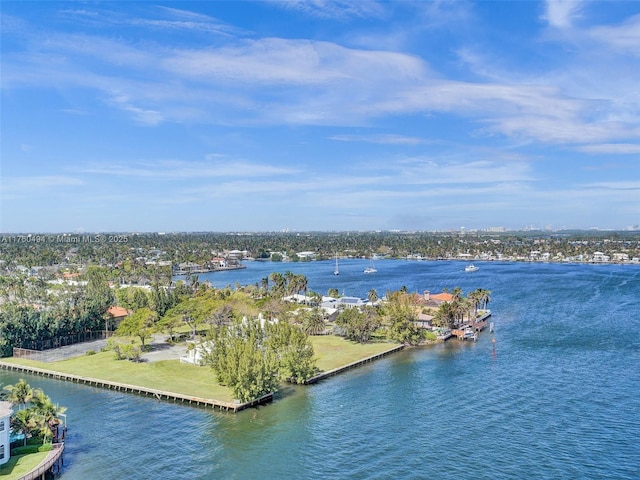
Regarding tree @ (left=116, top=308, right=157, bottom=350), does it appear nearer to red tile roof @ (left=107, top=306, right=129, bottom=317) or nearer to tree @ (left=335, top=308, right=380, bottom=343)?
red tile roof @ (left=107, top=306, right=129, bottom=317)

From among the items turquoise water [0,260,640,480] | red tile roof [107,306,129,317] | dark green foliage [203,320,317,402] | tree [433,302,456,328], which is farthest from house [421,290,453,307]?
red tile roof [107,306,129,317]

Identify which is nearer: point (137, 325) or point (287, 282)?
point (137, 325)

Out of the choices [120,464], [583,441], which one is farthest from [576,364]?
[120,464]

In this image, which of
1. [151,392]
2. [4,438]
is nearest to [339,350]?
[151,392]

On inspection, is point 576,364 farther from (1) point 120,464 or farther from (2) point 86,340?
(2) point 86,340

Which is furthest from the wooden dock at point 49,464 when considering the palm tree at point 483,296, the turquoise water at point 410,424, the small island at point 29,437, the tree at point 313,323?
the palm tree at point 483,296

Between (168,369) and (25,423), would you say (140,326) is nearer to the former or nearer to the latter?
(168,369)
